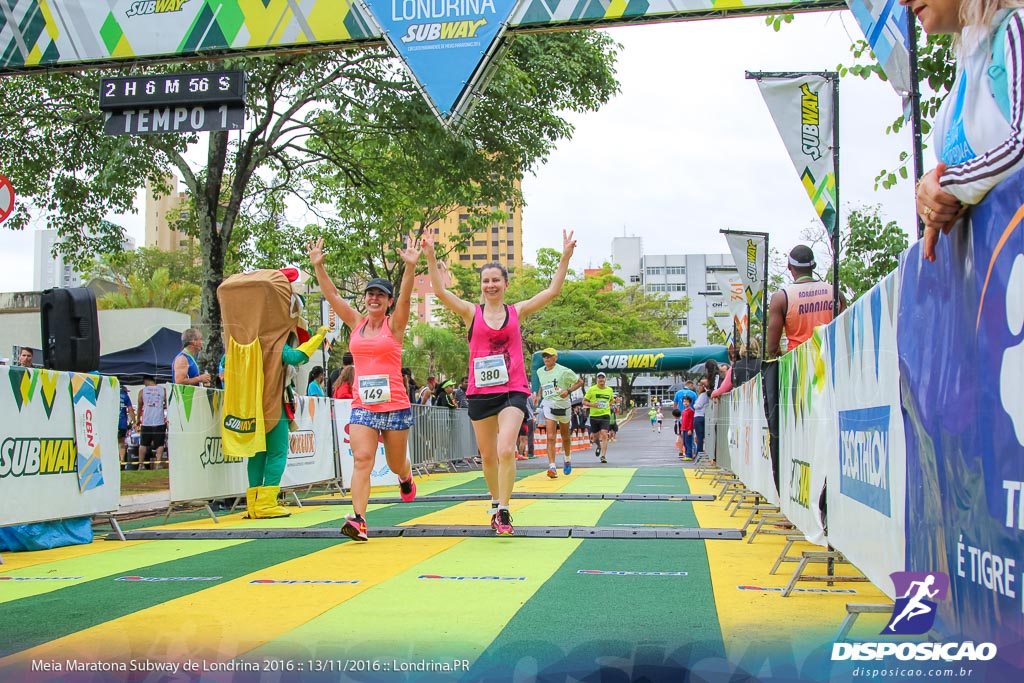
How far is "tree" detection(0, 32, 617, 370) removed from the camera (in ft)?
48.9

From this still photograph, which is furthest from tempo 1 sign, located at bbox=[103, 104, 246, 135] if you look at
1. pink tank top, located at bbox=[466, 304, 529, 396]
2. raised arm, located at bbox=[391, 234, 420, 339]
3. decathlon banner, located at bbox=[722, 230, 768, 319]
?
decathlon banner, located at bbox=[722, 230, 768, 319]

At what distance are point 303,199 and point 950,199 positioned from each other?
59.2ft

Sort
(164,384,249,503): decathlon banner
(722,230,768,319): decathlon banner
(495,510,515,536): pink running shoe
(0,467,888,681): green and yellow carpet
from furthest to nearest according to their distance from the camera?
(722,230,768,319): decathlon banner, (164,384,249,503): decathlon banner, (495,510,515,536): pink running shoe, (0,467,888,681): green and yellow carpet

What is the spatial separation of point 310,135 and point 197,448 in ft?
30.7

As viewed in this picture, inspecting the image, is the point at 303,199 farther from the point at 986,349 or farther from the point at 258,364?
the point at 986,349

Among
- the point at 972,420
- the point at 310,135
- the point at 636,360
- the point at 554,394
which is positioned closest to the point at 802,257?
the point at 972,420

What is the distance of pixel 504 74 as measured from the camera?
15188mm

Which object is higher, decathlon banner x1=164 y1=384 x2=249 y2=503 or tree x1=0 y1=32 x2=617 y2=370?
tree x1=0 y1=32 x2=617 y2=370

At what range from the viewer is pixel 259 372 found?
9.11 meters

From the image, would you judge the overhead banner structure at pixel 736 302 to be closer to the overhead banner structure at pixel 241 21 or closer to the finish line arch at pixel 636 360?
the finish line arch at pixel 636 360

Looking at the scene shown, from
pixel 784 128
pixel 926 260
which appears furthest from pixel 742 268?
pixel 926 260

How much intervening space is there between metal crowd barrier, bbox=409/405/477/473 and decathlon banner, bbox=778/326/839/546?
1020 centimetres

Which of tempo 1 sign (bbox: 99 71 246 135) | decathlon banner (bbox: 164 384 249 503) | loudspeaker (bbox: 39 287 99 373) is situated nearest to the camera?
loudspeaker (bbox: 39 287 99 373)

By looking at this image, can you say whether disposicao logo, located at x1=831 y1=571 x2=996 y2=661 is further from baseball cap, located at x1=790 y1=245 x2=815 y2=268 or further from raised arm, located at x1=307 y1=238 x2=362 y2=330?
raised arm, located at x1=307 y1=238 x2=362 y2=330
